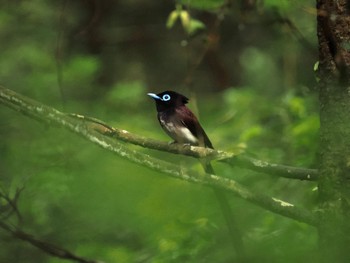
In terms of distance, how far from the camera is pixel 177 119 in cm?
630

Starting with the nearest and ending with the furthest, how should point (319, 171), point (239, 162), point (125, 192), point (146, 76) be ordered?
point (125, 192), point (319, 171), point (239, 162), point (146, 76)

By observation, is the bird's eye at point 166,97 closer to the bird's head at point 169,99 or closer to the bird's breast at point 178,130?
the bird's head at point 169,99

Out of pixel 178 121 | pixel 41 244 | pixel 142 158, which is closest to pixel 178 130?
pixel 178 121

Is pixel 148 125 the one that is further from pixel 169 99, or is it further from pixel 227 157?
pixel 227 157

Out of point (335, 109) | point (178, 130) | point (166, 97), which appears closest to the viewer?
point (335, 109)

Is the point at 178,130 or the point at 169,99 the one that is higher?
the point at 169,99

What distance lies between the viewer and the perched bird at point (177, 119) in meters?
6.19

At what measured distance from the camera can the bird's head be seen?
6.46 m

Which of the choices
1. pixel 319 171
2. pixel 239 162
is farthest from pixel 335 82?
pixel 239 162

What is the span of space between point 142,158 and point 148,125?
650 centimetres

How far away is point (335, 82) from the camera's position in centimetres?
318

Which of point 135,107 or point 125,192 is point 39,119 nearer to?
point 125,192

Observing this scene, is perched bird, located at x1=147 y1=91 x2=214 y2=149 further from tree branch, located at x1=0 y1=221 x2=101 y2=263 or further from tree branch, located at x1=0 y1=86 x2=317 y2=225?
tree branch, located at x1=0 y1=221 x2=101 y2=263

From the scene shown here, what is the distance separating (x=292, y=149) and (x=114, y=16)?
10400mm
